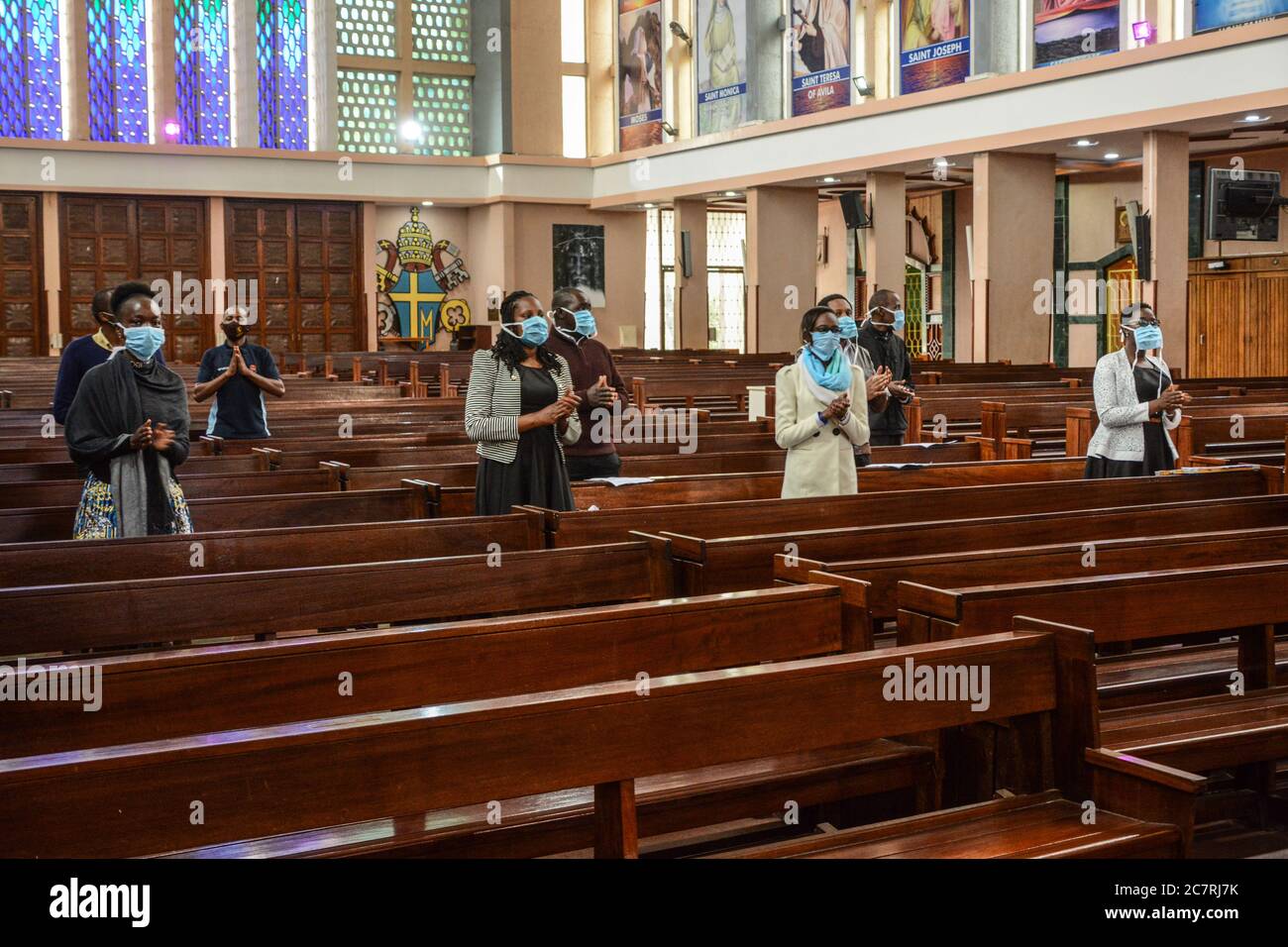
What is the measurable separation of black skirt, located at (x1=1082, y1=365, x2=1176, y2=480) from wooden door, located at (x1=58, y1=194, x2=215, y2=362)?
58.6 feet

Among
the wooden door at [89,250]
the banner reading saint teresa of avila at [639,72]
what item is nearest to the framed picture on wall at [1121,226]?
the banner reading saint teresa of avila at [639,72]

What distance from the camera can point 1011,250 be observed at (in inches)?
668

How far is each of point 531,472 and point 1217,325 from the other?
53.4 ft

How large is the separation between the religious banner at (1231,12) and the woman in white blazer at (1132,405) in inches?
319

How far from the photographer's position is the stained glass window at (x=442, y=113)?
25.5m

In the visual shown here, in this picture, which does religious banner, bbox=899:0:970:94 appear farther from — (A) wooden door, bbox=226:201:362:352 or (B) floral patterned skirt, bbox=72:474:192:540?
(B) floral patterned skirt, bbox=72:474:192:540

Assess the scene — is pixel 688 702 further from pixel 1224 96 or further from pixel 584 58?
pixel 584 58

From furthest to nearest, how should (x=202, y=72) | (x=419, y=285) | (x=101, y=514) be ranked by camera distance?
1. (x=419, y=285)
2. (x=202, y=72)
3. (x=101, y=514)

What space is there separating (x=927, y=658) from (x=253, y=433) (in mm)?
5605

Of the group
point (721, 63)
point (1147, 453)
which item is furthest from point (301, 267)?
point (1147, 453)

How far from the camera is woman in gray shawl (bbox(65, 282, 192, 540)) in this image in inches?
183

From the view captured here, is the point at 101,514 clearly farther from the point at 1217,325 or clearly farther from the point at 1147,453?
the point at 1217,325

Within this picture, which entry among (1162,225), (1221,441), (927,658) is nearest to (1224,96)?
(1162,225)

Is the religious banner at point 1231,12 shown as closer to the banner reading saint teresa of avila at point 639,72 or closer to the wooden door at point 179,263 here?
the banner reading saint teresa of avila at point 639,72
